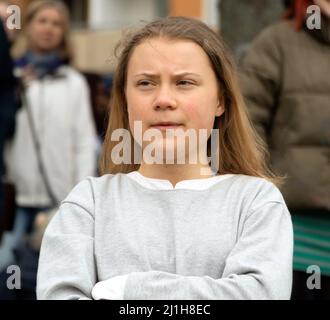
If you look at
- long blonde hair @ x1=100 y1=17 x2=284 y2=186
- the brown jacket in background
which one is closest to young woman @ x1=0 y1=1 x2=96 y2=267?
the brown jacket in background

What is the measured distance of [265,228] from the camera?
238 cm

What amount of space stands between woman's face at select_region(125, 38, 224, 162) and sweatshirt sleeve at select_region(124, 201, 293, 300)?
321mm

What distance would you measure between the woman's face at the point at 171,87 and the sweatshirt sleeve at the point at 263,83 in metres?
1.20

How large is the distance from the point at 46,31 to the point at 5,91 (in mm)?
1027

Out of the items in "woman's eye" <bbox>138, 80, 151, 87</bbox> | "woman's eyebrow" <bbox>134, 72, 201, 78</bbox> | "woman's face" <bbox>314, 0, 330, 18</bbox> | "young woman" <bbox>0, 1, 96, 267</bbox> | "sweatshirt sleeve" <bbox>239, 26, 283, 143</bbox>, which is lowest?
"young woman" <bbox>0, 1, 96, 267</bbox>

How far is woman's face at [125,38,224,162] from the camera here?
2.43 m

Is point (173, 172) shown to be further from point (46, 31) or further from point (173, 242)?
point (46, 31)

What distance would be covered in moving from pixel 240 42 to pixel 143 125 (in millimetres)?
2976

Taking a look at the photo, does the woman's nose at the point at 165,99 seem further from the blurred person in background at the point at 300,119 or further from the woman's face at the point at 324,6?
the woman's face at the point at 324,6

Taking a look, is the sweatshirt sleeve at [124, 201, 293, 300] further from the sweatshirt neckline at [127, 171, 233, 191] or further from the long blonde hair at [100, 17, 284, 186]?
the long blonde hair at [100, 17, 284, 186]

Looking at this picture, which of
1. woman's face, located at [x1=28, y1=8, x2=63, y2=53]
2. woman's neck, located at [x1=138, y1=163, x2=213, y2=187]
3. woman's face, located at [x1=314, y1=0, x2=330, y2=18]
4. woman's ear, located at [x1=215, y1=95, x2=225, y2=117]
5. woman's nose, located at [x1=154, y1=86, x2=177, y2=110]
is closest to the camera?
woman's nose, located at [x1=154, y1=86, x2=177, y2=110]
